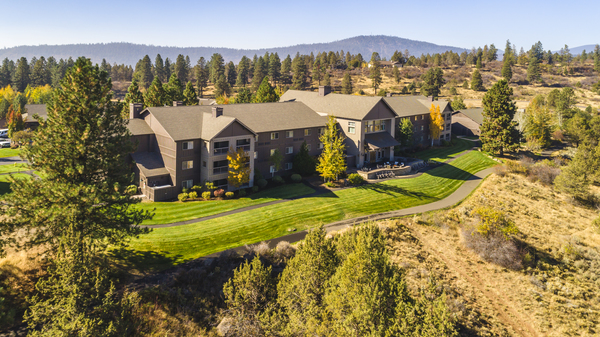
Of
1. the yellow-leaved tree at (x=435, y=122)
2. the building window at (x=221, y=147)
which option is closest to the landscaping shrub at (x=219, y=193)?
the building window at (x=221, y=147)

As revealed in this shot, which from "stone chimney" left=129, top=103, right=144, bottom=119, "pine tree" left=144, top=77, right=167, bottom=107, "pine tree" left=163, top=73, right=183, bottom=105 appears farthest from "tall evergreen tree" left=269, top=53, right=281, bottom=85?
"stone chimney" left=129, top=103, right=144, bottom=119

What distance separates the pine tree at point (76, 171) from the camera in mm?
25203

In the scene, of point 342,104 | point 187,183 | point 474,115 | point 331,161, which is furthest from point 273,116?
point 474,115

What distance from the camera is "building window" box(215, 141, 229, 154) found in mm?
47062

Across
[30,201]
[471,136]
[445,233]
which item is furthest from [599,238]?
[30,201]

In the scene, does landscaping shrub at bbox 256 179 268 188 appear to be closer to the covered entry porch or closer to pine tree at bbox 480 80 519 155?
the covered entry porch

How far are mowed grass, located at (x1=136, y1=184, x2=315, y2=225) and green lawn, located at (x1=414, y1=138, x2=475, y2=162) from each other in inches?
1260

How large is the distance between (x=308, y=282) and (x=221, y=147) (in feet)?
96.1

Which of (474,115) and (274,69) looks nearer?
(474,115)

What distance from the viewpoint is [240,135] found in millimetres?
48812

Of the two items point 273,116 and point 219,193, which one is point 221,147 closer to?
point 219,193

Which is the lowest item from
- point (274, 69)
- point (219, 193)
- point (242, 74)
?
point (219, 193)

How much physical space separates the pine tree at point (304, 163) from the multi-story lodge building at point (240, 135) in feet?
4.73

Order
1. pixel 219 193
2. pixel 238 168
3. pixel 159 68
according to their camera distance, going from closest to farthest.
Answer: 1. pixel 219 193
2. pixel 238 168
3. pixel 159 68
